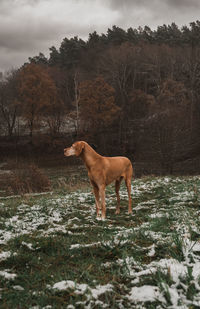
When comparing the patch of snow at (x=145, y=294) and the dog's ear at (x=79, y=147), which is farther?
the dog's ear at (x=79, y=147)

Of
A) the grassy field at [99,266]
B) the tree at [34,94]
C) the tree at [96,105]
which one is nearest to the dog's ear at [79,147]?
the grassy field at [99,266]

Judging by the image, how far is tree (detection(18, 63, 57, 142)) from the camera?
49219 millimetres

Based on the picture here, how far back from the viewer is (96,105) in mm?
47125

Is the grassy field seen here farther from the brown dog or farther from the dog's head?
the dog's head

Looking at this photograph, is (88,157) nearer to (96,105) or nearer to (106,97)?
(96,105)

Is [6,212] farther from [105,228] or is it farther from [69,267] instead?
[69,267]

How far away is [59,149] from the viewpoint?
48000mm

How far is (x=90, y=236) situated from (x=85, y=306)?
2.28 meters

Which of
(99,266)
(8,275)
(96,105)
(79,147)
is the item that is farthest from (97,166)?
(96,105)

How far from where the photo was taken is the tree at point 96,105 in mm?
46750

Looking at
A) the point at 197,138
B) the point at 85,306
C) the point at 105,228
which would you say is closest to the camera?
the point at 85,306

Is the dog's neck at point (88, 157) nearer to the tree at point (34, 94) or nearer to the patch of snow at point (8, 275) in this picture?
the patch of snow at point (8, 275)

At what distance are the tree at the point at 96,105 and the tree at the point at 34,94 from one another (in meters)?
7.49

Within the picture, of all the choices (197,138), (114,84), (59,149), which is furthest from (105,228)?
(114,84)
